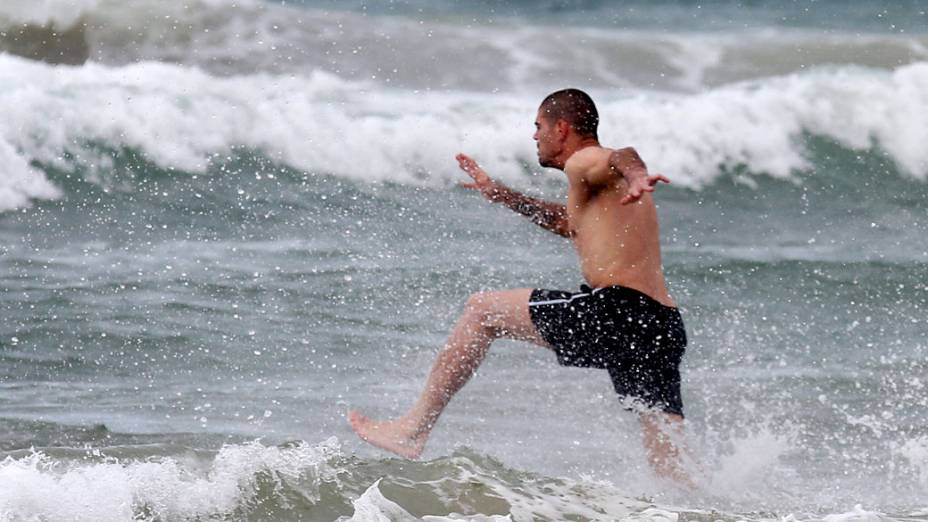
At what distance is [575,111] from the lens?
6.11m

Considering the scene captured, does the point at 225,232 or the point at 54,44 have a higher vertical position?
the point at 54,44

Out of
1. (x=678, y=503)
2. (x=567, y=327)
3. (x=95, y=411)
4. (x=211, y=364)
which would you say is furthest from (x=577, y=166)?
(x=211, y=364)

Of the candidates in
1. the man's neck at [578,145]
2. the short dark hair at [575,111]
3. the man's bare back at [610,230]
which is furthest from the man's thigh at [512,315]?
the short dark hair at [575,111]

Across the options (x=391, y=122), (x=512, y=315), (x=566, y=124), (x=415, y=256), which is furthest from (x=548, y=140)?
(x=391, y=122)

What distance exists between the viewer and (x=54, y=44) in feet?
63.2

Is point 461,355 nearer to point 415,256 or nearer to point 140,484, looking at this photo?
point 140,484

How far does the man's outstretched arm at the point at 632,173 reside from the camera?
5.44 metres

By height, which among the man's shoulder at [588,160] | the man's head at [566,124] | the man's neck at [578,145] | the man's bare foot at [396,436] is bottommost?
the man's bare foot at [396,436]

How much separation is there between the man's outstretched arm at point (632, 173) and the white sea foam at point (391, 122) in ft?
40.0

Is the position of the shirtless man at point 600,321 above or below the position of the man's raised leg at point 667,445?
above

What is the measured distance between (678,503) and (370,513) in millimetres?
1272

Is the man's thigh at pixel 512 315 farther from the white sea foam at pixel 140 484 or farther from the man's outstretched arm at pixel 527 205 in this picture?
the white sea foam at pixel 140 484

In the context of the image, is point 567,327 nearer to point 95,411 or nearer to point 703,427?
point 703,427

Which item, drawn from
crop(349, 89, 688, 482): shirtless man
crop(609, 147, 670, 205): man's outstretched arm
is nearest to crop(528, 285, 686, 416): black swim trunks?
crop(349, 89, 688, 482): shirtless man
